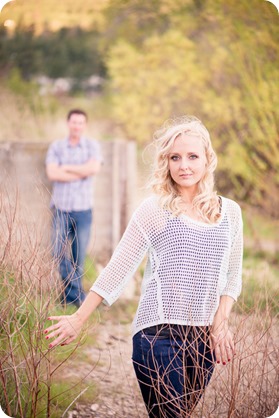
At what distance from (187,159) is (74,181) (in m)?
2.83

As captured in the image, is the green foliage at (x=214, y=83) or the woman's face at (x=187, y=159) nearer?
the woman's face at (x=187, y=159)

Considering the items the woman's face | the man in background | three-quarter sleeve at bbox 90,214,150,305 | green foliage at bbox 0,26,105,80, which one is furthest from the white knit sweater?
green foliage at bbox 0,26,105,80

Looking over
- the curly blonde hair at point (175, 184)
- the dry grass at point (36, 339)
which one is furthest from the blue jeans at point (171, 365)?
the curly blonde hair at point (175, 184)

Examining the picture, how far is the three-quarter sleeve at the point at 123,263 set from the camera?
6.88ft

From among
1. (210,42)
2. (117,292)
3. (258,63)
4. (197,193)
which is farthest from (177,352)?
(210,42)

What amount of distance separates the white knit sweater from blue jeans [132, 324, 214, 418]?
4 centimetres

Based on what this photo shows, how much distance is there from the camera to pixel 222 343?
2.12 m

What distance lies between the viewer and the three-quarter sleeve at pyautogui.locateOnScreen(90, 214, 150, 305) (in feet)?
6.88

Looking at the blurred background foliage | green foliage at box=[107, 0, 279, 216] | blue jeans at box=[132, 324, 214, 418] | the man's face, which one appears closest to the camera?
blue jeans at box=[132, 324, 214, 418]

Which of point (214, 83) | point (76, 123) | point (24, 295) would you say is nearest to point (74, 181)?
point (76, 123)

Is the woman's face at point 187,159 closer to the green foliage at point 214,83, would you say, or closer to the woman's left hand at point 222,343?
the woman's left hand at point 222,343

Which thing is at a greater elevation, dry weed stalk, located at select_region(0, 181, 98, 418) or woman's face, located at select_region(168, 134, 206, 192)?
woman's face, located at select_region(168, 134, 206, 192)

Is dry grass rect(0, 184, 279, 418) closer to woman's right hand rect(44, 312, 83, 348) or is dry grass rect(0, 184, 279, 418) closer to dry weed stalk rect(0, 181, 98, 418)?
dry weed stalk rect(0, 181, 98, 418)

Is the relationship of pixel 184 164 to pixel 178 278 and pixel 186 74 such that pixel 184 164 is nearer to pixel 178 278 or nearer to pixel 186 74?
pixel 178 278
